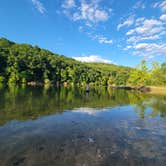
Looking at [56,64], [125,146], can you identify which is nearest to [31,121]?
[125,146]

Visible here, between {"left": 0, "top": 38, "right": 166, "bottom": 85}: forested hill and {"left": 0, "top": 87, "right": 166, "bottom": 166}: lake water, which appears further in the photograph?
{"left": 0, "top": 38, "right": 166, "bottom": 85}: forested hill

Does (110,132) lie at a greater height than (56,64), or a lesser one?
lesser

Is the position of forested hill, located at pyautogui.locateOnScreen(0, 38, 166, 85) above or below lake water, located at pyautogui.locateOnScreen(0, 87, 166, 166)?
above

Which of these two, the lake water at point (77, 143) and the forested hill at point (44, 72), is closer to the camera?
the lake water at point (77, 143)

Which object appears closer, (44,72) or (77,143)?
(77,143)

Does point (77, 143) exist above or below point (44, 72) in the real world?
below

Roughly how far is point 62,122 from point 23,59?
86869mm

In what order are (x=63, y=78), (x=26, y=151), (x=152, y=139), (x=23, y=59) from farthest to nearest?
(x=63, y=78) < (x=23, y=59) < (x=152, y=139) < (x=26, y=151)

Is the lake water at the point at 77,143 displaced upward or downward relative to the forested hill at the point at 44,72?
downward

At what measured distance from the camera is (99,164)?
25.7 feet

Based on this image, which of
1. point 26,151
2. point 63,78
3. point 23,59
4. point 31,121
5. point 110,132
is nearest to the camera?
point 26,151

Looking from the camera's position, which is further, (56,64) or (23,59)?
(56,64)

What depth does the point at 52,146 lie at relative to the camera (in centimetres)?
966

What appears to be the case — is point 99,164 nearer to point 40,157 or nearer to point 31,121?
point 40,157
